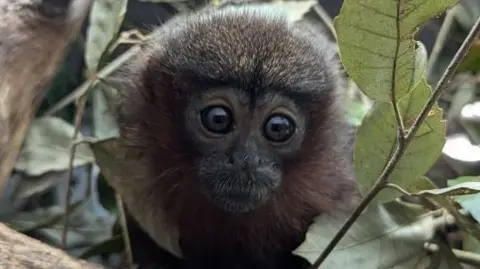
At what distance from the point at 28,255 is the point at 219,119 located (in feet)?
1.61

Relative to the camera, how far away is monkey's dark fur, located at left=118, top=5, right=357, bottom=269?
4.86ft

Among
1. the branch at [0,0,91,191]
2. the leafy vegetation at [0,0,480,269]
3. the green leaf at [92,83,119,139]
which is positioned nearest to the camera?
the leafy vegetation at [0,0,480,269]

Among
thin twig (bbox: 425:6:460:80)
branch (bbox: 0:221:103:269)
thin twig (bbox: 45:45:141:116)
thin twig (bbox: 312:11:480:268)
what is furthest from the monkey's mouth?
thin twig (bbox: 425:6:460:80)

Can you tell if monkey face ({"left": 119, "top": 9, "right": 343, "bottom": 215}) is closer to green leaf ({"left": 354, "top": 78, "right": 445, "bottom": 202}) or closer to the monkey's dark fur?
the monkey's dark fur

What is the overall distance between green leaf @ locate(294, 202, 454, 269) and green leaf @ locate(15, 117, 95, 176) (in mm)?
635

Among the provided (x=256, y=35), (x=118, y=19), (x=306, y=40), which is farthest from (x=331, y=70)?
(x=118, y=19)

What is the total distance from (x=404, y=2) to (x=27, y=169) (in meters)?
1.00

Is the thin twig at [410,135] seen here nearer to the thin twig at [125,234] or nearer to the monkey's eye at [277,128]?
the monkey's eye at [277,128]

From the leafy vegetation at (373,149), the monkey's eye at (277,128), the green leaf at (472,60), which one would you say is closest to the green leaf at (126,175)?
the leafy vegetation at (373,149)

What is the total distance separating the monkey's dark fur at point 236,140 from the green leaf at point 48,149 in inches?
5.6

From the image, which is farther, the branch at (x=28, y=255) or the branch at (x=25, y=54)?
the branch at (x=25, y=54)

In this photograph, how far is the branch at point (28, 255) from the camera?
1120 mm

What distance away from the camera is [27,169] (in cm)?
173

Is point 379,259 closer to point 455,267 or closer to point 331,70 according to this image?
point 455,267
